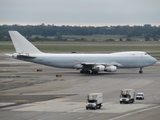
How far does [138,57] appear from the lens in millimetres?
108812

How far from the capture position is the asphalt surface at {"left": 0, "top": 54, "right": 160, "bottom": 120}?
54438 millimetres

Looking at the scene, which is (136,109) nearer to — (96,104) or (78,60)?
(96,104)

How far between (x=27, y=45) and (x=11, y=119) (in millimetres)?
57714

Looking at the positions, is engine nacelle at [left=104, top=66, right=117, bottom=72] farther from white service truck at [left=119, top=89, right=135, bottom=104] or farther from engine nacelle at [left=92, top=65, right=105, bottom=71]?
white service truck at [left=119, top=89, right=135, bottom=104]

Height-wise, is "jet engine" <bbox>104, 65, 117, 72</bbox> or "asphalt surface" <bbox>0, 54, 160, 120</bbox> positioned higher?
"jet engine" <bbox>104, 65, 117, 72</bbox>

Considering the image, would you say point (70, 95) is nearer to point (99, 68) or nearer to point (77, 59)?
point (99, 68)

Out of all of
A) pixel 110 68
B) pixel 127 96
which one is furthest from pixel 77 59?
pixel 127 96

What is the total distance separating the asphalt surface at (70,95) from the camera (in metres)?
54.4

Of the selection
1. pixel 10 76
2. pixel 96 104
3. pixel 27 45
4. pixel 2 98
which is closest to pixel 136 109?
pixel 96 104

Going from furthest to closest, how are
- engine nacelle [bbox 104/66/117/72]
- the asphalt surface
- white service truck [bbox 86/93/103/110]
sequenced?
1. engine nacelle [bbox 104/66/117/72]
2. white service truck [bbox 86/93/103/110]
3. the asphalt surface

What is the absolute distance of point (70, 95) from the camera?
72.2m

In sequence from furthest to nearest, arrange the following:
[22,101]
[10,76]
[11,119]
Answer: [10,76], [22,101], [11,119]

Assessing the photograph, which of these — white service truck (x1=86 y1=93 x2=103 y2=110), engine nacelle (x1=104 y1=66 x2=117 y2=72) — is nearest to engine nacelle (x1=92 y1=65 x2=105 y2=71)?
engine nacelle (x1=104 y1=66 x2=117 y2=72)

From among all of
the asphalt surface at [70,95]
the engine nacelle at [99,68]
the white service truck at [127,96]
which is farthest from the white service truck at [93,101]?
the engine nacelle at [99,68]
